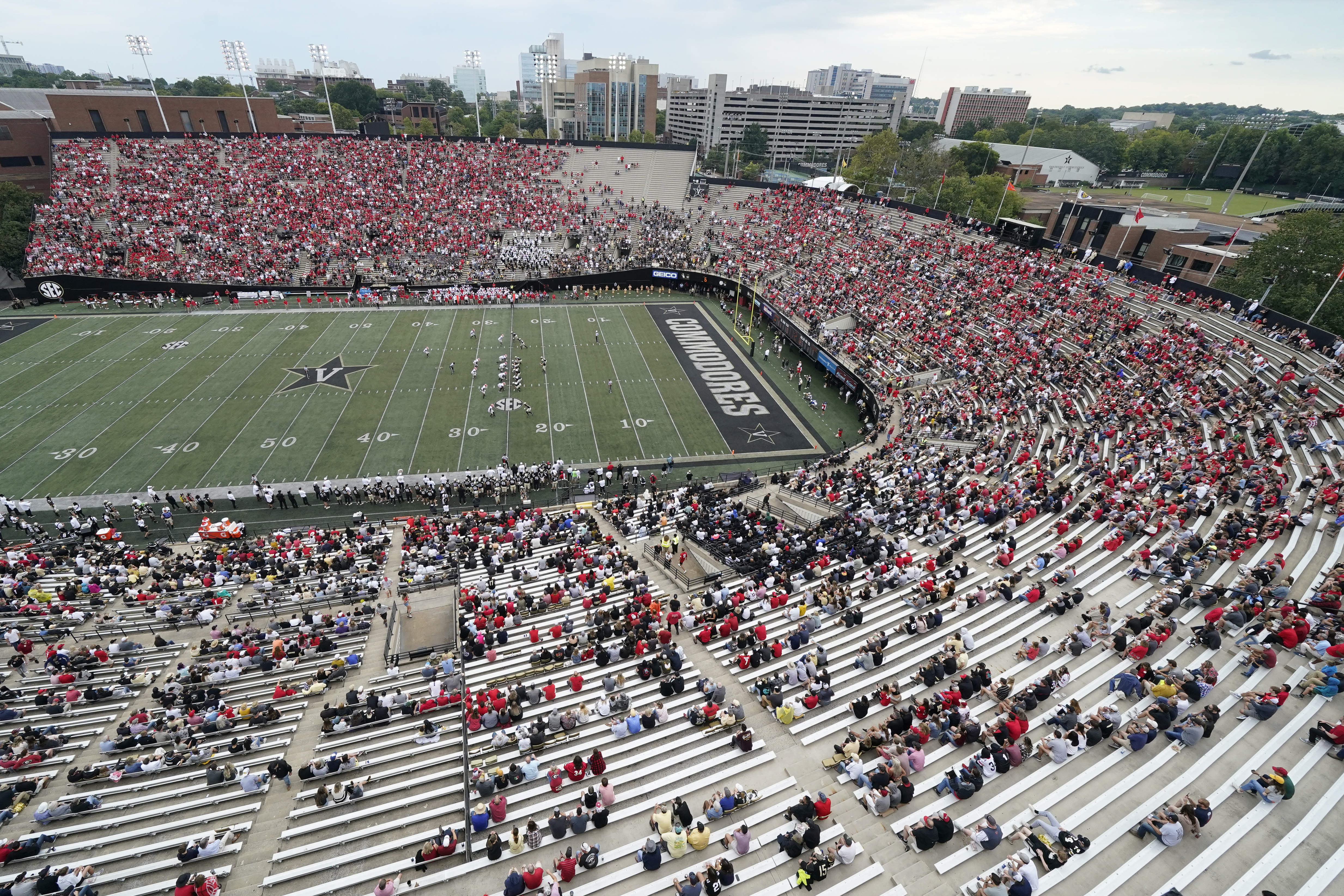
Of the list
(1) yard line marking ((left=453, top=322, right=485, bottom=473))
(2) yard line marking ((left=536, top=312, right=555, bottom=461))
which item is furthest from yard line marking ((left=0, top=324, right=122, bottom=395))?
(2) yard line marking ((left=536, top=312, right=555, bottom=461))

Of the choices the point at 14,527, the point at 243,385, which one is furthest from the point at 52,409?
the point at 14,527

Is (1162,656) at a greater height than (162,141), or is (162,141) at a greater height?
(162,141)

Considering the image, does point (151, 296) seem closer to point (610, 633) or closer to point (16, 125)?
point (16, 125)

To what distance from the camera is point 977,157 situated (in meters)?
94.0

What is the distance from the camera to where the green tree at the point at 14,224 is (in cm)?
4622

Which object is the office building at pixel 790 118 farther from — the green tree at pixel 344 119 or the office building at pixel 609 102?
the green tree at pixel 344 119

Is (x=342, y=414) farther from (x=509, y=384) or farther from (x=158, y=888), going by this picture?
(x=158, y=888)

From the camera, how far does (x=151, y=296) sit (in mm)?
47812

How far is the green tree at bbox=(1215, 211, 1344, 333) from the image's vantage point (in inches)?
1346

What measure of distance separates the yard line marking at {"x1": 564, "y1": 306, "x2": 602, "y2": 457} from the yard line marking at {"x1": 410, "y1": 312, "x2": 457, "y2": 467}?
28.7 feet

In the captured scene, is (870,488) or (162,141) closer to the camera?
(870,488)

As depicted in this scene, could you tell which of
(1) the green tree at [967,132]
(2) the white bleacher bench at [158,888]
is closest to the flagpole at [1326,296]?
(2) the white bleacher bench at [158,888]

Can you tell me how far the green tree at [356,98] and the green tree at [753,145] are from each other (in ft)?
274

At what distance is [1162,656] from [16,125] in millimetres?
89987
